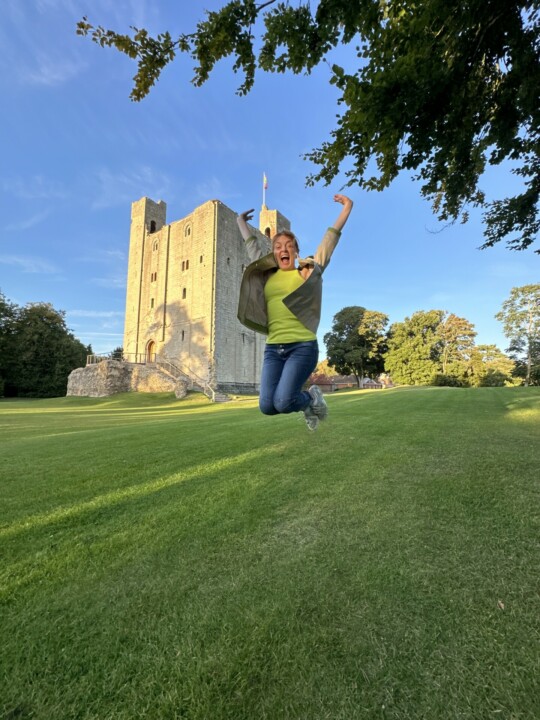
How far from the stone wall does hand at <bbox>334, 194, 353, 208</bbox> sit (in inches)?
1100

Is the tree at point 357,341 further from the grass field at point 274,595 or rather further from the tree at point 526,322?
the grass field at point 274,595

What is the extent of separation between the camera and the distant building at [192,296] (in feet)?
113

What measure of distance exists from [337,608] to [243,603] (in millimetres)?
553

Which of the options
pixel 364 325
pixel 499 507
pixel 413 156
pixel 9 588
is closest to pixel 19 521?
pixel 9 588

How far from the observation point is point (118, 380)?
107 feet

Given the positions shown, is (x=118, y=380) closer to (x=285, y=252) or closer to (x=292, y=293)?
(x=285, y=252)

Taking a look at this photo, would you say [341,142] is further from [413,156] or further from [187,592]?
[187,592]

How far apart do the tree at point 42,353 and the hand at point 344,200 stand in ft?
158

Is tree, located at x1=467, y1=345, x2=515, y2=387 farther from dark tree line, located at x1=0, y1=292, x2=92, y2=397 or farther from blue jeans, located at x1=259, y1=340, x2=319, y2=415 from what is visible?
dark tree line, located at x1=0, y1=292, x2=92, y2=397

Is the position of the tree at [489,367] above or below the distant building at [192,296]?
below

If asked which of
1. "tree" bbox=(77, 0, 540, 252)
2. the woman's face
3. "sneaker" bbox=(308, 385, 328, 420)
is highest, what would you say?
"tree" bbox=(77, 0, 540, 252)

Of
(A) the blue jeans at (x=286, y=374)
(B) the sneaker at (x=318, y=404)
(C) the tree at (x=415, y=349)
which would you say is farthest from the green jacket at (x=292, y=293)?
(C) the tree at (x=415, y=349)

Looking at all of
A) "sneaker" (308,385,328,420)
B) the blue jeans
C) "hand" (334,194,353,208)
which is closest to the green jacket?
the blue jeans

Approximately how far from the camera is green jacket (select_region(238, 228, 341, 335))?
348 cm
